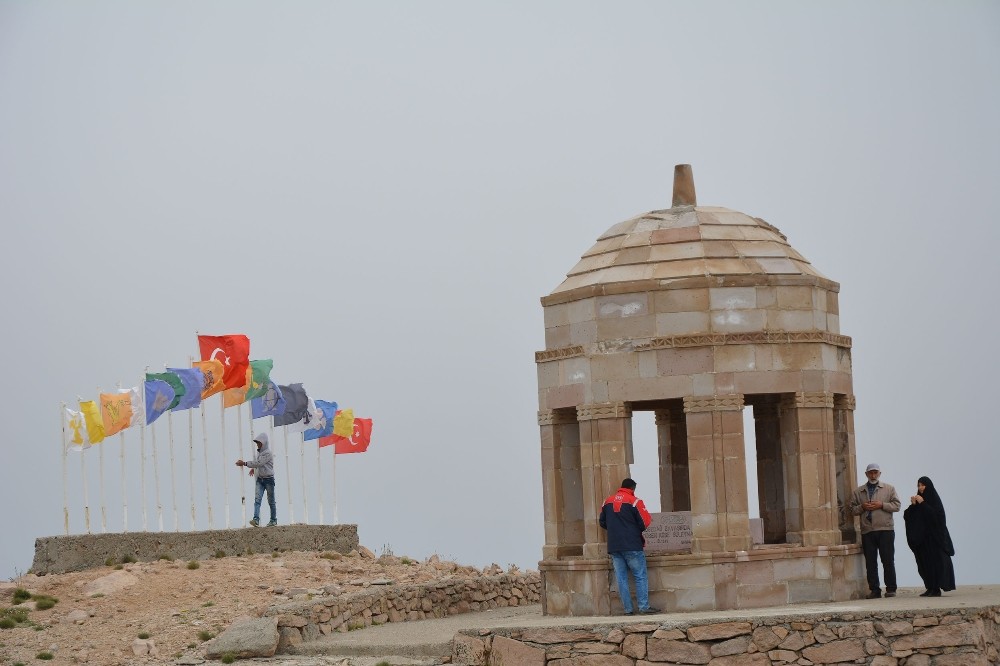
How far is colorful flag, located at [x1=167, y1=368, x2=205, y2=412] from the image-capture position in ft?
118

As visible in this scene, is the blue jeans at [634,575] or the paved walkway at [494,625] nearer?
the paved walkway at [494,625]

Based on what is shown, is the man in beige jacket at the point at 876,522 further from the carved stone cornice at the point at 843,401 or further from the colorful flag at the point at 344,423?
the colorful flag at the point at 344,423

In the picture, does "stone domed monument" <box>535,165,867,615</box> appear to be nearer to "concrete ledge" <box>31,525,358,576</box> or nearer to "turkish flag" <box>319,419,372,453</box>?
"concrete ledge" <box>31,525,358,576</box>

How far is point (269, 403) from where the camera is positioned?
38750 mm

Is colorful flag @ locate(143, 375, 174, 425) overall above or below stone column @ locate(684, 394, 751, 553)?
above

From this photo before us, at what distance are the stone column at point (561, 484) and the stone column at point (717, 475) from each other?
240 cm

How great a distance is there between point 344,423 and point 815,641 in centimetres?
2045

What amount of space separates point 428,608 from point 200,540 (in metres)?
4.92

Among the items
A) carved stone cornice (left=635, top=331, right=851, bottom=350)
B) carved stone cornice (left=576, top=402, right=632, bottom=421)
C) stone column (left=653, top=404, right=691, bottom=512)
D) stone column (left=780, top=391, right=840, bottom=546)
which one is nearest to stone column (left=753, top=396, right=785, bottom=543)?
stone column (left=653, top=404, right=691, bottom=512)

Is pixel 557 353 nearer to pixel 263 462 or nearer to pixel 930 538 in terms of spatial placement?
pixel 930 538

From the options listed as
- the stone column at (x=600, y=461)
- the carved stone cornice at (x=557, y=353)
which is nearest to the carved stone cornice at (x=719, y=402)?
the stone column at (x=600, y=461)

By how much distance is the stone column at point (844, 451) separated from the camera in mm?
27156

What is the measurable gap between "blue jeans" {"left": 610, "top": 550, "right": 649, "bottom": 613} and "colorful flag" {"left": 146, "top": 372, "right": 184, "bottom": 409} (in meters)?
13.9

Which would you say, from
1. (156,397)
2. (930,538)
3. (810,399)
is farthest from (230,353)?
(930,538)
